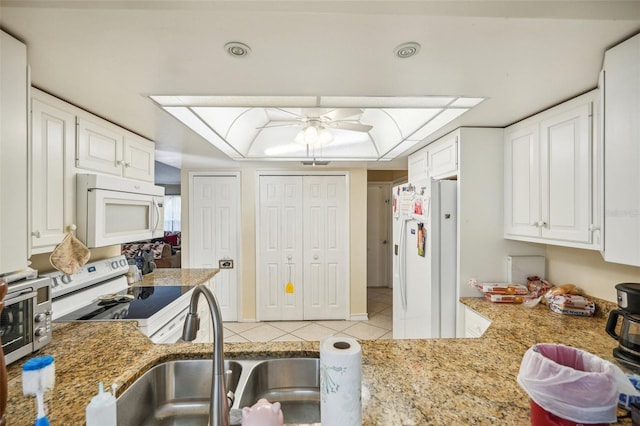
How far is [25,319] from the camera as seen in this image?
118 cm

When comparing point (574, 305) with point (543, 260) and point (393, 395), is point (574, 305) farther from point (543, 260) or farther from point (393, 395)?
point (393, 395)

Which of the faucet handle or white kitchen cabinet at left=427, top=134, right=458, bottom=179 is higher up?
white kitchen cabinet at left=427, top=134, right=458, bottom=179

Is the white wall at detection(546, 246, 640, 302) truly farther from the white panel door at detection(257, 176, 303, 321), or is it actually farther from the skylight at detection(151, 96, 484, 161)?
the white panel door at detection(257, 176, 303, 321)

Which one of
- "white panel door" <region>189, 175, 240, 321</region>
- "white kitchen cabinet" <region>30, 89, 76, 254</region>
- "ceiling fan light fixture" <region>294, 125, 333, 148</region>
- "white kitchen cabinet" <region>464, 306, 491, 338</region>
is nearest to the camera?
"white kitchen cabinet" <region>30, 89, 76, 254</region>

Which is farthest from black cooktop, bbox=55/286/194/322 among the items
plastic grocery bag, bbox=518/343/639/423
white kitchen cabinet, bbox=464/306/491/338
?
white kitchen cabinet, bbox=464/306/491/338

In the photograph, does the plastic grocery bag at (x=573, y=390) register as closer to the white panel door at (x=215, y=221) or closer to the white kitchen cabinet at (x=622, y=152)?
the white kitchen cabinet at (x=622, y=152)

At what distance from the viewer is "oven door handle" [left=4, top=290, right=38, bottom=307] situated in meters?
1.09

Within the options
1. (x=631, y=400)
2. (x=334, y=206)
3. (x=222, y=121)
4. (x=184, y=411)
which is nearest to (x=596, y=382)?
(x=631, y=400)

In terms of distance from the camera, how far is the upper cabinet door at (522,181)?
1855 mm

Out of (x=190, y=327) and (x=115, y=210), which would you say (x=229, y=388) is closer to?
(x=190, y=327)

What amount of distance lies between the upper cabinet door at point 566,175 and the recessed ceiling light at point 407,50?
117cm

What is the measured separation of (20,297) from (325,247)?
119 inches

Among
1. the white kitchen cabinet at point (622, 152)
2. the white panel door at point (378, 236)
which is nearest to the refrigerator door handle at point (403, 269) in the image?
the white kitchen cabinet at point (622, 152)

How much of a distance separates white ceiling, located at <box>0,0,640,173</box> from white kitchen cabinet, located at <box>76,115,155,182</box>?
178mm
